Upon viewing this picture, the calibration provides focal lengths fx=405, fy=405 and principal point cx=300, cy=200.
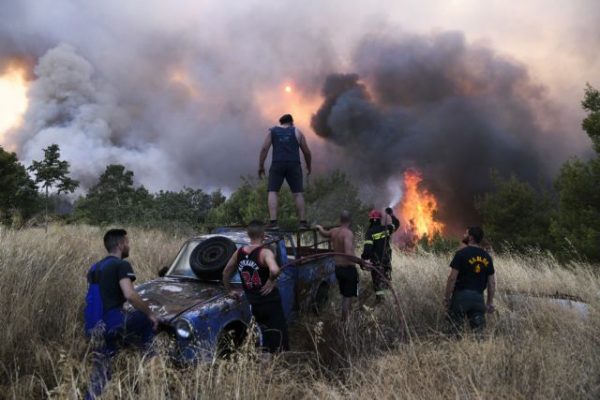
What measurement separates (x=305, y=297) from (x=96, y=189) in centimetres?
5234

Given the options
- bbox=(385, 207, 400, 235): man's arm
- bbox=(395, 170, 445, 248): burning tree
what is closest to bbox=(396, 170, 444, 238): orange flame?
bbox=(395, 170, 445, 248): burning tree

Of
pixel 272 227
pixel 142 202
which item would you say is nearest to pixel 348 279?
pixel 272 227

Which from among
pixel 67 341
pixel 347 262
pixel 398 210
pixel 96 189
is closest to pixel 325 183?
pixel 398 210

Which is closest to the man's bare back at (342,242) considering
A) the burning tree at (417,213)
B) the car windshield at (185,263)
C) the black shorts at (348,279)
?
the black shorts at (348,279)

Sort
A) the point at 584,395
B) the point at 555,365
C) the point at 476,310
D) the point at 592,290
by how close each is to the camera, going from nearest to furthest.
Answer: the point at 584,395 → the point at 555,365 → the point at 476,310 → the point at 592,290

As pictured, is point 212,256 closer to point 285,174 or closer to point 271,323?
point 271,323

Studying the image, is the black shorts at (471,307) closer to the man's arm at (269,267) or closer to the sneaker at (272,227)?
the man's arm at (269,267)

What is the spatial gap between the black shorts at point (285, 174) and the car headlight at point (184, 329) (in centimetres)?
336

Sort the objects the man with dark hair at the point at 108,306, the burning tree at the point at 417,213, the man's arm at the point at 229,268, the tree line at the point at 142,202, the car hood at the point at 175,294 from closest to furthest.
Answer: the man with dark hair at the point at 108,306, the car hood at the point at 175,294, the man's arm at the point at 229,268, the tree line at the point at 142,202, the burning tree at the point at 417,213

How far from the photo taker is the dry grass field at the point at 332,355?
3410mm

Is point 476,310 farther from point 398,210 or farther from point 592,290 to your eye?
point 398,210

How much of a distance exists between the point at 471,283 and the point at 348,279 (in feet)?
6.54

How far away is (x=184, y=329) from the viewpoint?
4.16m

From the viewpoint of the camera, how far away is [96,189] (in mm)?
51594
